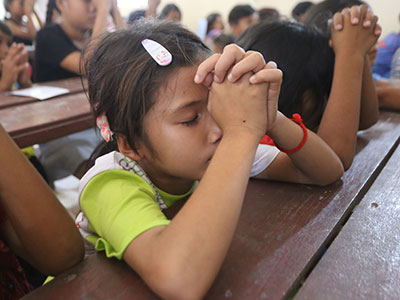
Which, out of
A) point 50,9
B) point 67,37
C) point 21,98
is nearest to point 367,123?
point 21,98

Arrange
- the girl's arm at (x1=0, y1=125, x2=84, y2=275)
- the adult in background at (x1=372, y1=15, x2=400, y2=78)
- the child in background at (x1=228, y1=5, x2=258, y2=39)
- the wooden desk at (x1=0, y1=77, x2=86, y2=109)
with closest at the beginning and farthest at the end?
the girl's arm at (x1=0, y1=125, x2=84, y2=275) → the wooden desk at (x1=0, y1=77, x2=86, y2=109) → the adult in background at (x1=372, y1=15, x2=400, y2=78) → the child in background at (x1=228, y1=5, x2=258, y2=39)

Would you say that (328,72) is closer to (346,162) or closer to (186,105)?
(346,162)

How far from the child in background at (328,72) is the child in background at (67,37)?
1.51 meters

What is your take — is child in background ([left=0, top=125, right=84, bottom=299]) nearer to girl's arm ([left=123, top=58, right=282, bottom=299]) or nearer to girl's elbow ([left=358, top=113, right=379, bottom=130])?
girl's arm ([left=123, top=58, right=282, bottom=299])

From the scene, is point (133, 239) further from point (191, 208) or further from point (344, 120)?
point (344, 120)

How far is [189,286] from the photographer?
0.45 meters

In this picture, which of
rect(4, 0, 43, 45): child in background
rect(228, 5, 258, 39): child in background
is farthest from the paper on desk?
rect(4, 0, 43, 45): child in background

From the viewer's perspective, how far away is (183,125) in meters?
0.67

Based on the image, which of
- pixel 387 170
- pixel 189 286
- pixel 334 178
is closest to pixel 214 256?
pixel 189 286

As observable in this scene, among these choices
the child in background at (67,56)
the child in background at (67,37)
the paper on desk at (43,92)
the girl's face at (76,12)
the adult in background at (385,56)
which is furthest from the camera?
the adult in background at (385,56)

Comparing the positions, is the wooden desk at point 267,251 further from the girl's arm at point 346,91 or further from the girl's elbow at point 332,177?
the girl's arm at point 346,91

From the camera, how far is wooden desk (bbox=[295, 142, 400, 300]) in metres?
0.46

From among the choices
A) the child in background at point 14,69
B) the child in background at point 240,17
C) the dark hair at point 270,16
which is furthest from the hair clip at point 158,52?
the child in background at point 240,17

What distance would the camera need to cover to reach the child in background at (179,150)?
0.48 meters
